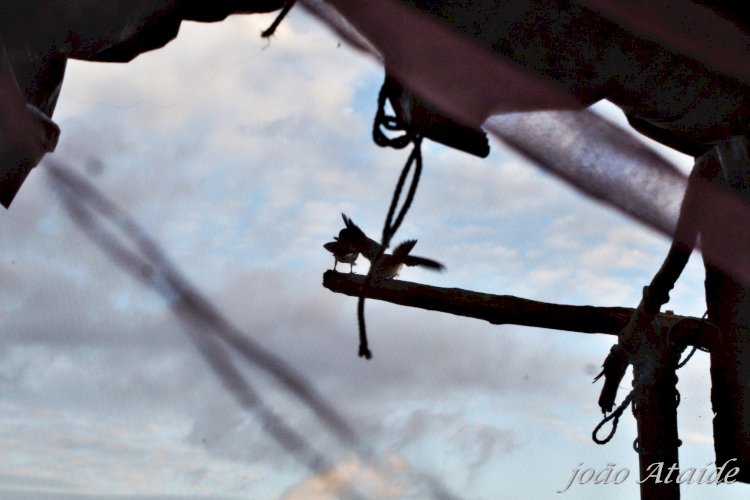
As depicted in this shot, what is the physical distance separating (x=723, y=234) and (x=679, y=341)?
111 cm

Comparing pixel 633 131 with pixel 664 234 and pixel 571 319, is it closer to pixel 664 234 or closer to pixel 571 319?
pixel 664 234

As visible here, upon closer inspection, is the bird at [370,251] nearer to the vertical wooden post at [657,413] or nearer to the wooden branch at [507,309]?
the wooden branch at [507,309]

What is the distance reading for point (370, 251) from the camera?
15.7 feet

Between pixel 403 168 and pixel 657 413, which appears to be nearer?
pixel 403 168

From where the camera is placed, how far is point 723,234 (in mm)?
2711

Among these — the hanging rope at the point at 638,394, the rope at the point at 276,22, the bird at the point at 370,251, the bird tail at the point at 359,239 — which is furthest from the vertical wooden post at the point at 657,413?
the rope at the point at 276,22

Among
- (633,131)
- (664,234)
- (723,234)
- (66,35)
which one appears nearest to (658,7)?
(633,131)

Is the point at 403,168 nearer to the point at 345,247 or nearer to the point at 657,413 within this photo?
the point at 657,413

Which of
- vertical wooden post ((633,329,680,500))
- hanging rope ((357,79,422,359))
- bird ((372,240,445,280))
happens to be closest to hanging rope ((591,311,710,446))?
vertical wooden post ((633,329,680,500))

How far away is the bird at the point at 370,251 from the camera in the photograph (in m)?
4.21

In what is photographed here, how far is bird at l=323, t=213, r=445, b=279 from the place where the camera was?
166 inches

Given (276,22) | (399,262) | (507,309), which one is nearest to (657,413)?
(507,309)

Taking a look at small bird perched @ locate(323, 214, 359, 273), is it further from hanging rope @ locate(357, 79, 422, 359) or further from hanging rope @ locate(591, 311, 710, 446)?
hanging rope @ locate(357, 79, 422, 359)

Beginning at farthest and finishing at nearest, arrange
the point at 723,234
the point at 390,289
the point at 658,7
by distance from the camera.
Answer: the point at 390,289 → the point at 723,234 → the point at 658,7
